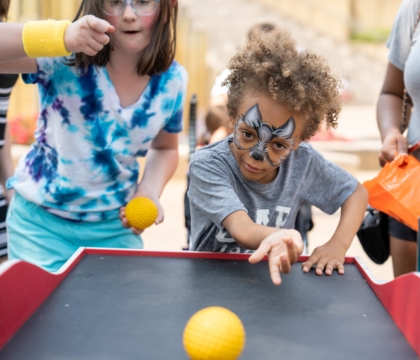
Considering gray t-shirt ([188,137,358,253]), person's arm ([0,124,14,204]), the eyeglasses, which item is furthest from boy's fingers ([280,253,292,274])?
person's arm ([0,124,14,204])

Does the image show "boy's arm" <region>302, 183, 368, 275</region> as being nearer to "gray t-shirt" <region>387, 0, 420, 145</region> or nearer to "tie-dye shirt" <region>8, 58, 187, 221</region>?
"gray t-shirt" <region>387, 0, 420, 145</region>

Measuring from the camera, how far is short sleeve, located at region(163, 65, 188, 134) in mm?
2250

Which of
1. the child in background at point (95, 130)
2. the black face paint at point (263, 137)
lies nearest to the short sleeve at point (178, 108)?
the child in background at point (95, 130)

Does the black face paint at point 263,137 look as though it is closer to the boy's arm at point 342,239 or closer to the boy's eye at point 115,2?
the boy's arm at point 342,239

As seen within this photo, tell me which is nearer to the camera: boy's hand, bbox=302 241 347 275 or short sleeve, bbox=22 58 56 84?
boy's hand, bbox=302 241 347 275

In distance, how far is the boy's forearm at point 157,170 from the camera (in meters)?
2.31

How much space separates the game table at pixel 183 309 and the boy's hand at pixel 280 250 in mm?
110

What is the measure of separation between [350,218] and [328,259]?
254 mm

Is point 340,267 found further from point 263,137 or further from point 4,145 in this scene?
point 4,145

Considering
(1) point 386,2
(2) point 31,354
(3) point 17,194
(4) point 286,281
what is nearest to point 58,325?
(2) point 31,354

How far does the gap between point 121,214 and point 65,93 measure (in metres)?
0.46

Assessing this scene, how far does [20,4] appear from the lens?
22.4 ft

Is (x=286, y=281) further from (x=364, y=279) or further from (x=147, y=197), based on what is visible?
(x=147, y=197)

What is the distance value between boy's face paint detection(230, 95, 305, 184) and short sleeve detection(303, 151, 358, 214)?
196 millimetres
